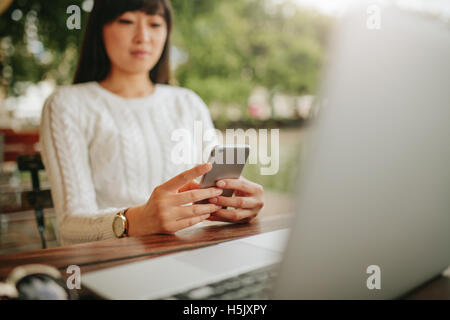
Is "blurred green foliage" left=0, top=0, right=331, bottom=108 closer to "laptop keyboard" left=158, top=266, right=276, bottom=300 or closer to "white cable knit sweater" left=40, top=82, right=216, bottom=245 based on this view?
"white cable knit sweater" left=40, top=82, right=216, bottom=245

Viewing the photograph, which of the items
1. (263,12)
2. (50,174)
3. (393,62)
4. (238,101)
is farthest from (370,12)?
(263,12)

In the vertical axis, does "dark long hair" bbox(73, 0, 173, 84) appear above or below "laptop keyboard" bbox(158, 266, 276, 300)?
above

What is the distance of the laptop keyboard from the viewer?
40cm

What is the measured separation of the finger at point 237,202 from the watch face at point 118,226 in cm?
17

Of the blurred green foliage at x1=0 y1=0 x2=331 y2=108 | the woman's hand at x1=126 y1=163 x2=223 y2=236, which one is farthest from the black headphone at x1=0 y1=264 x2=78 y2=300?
the blurred green foliage at x1=0 y1=0 x2=331 y2=108

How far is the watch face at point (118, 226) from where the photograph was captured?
74cm

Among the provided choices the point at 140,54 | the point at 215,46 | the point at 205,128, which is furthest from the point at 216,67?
the point at 140,54

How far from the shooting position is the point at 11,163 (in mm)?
2691

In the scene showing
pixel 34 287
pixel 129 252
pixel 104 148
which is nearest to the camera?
pixel 34 287

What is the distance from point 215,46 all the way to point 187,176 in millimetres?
5357

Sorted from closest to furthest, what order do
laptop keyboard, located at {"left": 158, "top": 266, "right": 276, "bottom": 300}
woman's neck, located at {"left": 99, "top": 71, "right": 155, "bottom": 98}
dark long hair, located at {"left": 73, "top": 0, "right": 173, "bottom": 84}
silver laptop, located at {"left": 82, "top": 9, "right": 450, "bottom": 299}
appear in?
silver laptop, located at {"left": 82, "top": 9, "right": 450, "bottom": 299}
laptop keyboard, located at {"left": 158, "top": 266, "right": 276, "bottom": 300}
dark long hair, located at {"left": 73, "top": 0, "right": 173, "bottom": 84}
woman's neck, located at {"left": 99, "top": 71, "right": 155, "bottom": 98}

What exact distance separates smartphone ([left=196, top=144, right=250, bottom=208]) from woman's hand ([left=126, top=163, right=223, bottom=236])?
0.07 feet

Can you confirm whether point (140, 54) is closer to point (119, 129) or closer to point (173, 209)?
point (119, 129)

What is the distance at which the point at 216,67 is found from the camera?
6.12 m
